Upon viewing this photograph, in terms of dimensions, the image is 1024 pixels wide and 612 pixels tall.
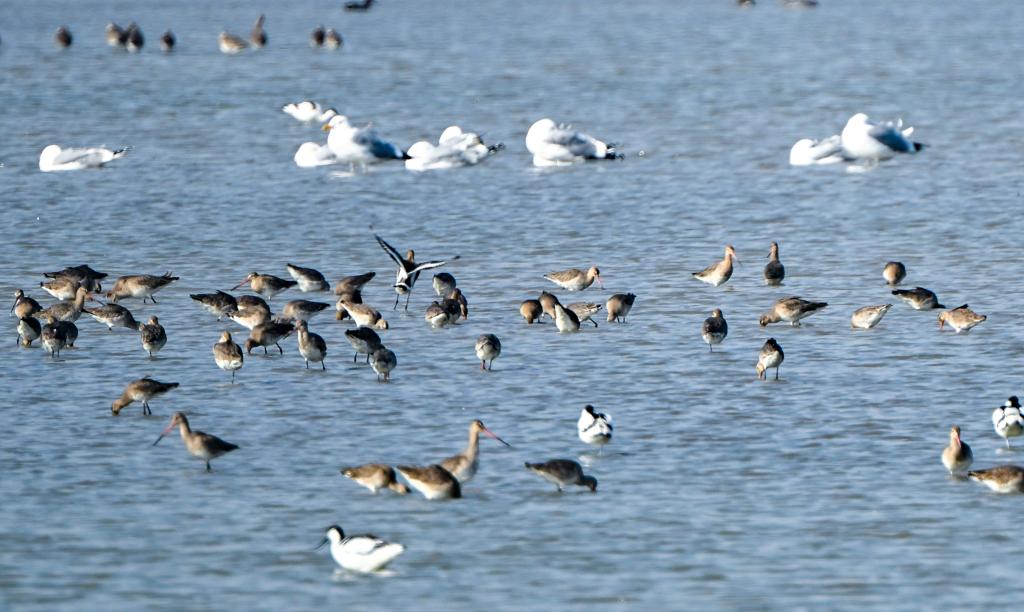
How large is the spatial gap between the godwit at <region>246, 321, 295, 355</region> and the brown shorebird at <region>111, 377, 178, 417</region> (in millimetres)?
2682

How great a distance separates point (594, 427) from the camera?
1675cm

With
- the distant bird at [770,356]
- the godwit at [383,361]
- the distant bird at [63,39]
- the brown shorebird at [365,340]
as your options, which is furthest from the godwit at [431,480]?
the distant bird at [63,39]

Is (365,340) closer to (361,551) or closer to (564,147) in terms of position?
(361,551)

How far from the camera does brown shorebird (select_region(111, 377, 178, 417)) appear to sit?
61.5 ft

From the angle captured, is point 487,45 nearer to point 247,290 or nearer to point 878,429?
point 247,290

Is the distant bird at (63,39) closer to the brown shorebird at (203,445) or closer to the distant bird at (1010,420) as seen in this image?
the brown shorebird at (203,445)

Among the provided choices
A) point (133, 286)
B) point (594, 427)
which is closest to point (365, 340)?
point (594, 427)

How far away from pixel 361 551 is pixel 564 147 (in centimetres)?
2703

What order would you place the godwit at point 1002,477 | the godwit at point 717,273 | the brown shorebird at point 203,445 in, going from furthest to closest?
the godwit at point 717,273 → the brown shorebird at point 203,445 → the godwit at point 1002,477

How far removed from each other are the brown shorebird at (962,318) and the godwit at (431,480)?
869 cm

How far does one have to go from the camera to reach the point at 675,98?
53.9 m

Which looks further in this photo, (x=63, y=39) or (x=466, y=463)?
(x=63, y=39)

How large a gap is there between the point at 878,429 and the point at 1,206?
820 inches

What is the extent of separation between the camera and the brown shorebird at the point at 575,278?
Answer: 2545 cm
